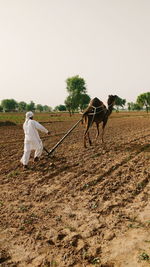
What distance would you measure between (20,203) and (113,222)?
2.26 metres

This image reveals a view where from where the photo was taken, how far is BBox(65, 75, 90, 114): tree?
188ft

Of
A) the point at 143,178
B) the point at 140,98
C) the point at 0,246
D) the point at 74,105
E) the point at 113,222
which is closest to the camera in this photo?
the point at 0,246

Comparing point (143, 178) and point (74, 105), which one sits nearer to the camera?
point (143, 178)

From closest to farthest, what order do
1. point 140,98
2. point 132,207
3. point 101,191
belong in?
point 132,207, point 101,191, point 140,98

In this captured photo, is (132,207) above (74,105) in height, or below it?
below

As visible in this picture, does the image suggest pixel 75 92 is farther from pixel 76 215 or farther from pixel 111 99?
pixel 76 215

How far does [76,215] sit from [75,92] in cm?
5499

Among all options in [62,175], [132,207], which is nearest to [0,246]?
[132,207]

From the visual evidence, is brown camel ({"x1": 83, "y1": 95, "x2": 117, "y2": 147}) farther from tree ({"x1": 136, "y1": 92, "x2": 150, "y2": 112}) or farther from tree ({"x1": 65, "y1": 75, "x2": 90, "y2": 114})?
tree ({"x1": 136, "y1": 92, "x2": 150, "y2": 112})

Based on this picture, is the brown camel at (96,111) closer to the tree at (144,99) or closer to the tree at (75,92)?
the tree at (75,92)

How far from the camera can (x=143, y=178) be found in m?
6.27

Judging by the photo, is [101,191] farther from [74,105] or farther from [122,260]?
[74,105]

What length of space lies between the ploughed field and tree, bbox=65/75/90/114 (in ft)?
165

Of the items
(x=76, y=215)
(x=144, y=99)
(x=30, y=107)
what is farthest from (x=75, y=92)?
(x=30, y=107)
